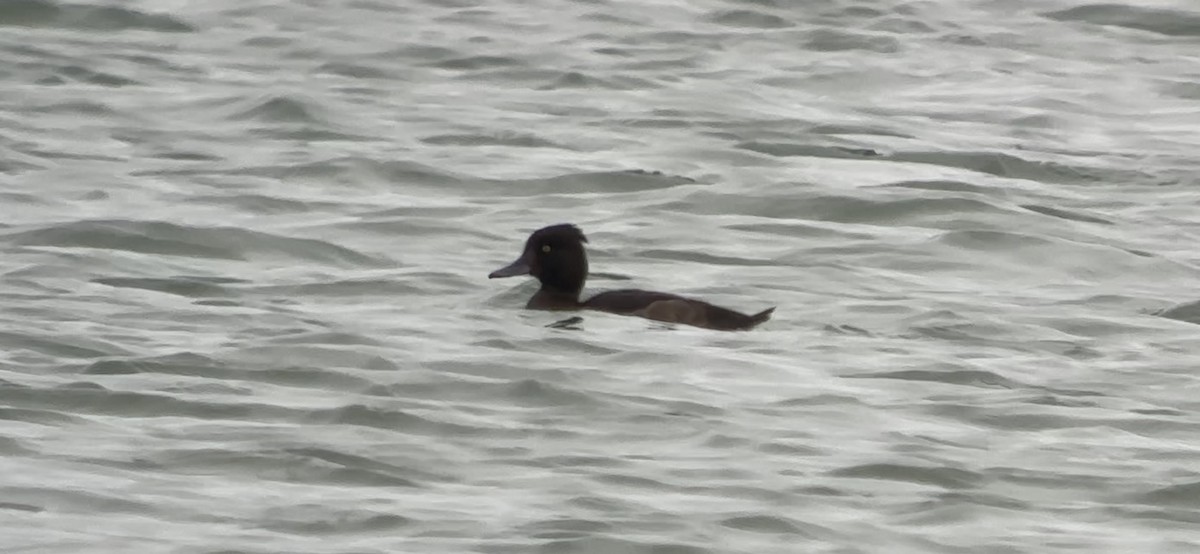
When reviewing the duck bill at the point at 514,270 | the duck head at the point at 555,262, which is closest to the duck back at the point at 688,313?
the duck head at the point at 555,262

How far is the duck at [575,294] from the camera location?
11015 millimetres

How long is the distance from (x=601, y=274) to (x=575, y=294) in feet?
2.95

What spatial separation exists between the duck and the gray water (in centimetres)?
11

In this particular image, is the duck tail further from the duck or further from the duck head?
the duck head

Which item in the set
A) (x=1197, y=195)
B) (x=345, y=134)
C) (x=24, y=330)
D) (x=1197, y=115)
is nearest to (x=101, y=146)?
(x=345, y=134)

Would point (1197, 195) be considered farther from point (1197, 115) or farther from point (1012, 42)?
point (1012, 42)

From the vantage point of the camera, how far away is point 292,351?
10.2 m

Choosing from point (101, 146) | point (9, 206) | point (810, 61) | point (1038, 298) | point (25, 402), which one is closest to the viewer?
point (25, 402)

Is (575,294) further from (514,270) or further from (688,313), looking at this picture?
(688,313)

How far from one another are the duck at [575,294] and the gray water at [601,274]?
0.11m

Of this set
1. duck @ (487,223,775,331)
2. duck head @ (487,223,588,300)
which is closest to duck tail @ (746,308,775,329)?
duck @ (487,223,775,331)

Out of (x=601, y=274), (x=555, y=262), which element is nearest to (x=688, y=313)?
(x=555, y=262)

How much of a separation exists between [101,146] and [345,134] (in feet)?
4.60

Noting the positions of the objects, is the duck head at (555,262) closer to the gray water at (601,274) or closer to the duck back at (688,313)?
the gray water at (601,274)
